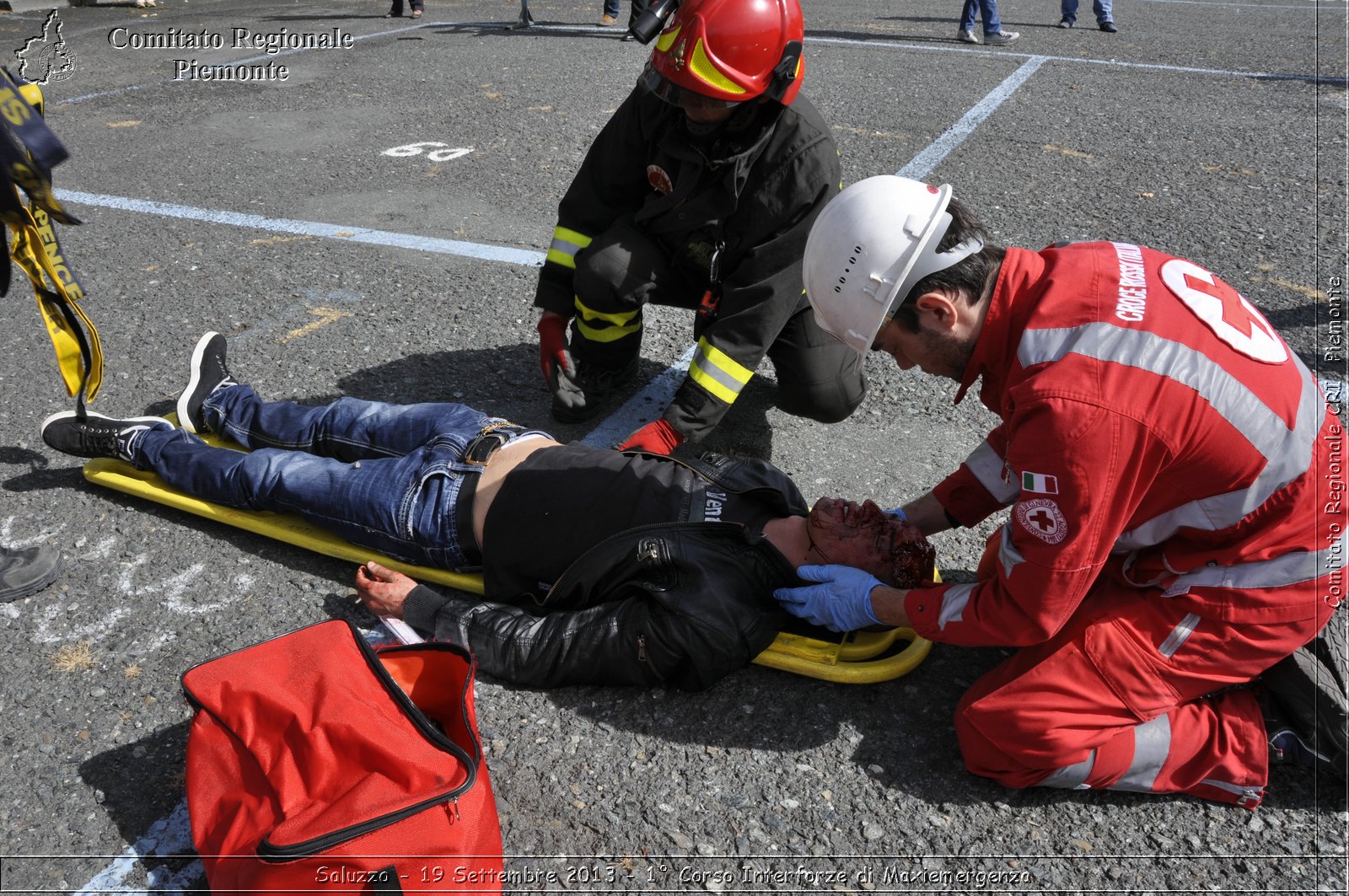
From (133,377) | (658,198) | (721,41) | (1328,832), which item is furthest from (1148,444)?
(133,377)

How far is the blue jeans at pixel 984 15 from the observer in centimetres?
1063

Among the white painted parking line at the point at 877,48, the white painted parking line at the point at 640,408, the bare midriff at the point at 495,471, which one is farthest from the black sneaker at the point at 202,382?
the white painted parking line at the point at 877,48

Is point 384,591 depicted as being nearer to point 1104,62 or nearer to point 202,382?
point 202,382

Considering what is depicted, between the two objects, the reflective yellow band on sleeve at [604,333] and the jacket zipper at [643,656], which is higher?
the reflective yellow band on sleeve at [604,333]

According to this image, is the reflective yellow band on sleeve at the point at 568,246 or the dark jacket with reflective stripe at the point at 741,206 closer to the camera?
the dark jacket with reflective stripe at the point at 741,206

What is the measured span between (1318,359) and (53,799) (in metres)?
4.94

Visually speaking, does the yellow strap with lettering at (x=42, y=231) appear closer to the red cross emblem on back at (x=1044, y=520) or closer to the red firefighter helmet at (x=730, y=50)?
the red firefighter helmet at (x=730, y=50)

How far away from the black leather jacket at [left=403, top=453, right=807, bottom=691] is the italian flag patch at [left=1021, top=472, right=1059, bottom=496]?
2.86 feet

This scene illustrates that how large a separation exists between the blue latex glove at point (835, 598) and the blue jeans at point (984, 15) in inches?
383

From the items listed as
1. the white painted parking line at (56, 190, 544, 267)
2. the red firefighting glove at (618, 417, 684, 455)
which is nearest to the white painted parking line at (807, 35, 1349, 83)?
the white painted parking line at (56, 190, 544, 267)

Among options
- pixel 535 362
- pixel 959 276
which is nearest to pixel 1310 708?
pixel 959 276

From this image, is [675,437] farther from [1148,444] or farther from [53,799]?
[53,799]

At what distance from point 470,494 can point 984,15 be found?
32.6ft

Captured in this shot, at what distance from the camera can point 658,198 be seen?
3.68 m
